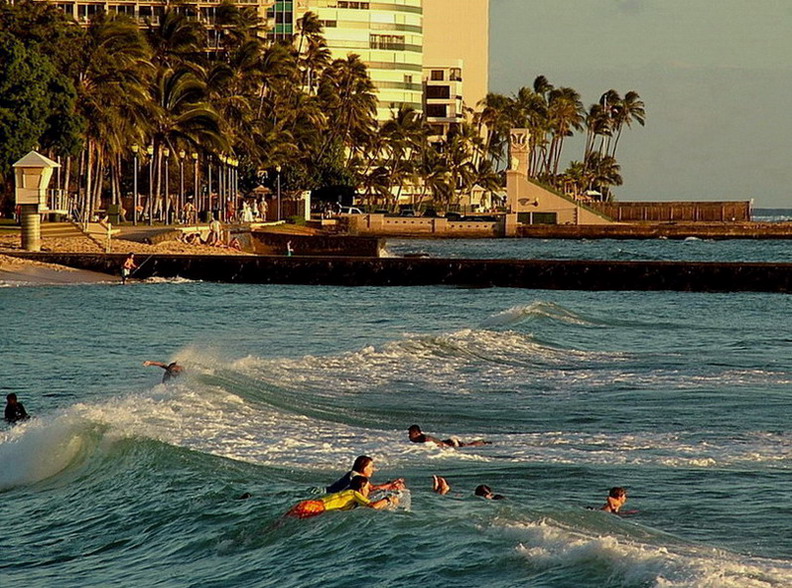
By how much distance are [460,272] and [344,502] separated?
36621 mm

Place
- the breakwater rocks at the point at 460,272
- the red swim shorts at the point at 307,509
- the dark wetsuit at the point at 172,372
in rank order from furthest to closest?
the breakwater rocks at the point at 460,272
the dark wetsuit at the point at 172,372
the red swim shorts at the point at 307,509

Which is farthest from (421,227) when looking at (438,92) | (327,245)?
(438,92)

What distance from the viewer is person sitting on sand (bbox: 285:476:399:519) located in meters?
13.3

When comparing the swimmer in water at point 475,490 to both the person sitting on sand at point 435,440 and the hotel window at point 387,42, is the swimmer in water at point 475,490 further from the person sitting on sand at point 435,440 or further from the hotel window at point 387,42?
the hotel window at point 387,42

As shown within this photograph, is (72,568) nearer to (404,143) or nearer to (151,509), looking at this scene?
(151,509)

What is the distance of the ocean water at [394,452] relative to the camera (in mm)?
12070

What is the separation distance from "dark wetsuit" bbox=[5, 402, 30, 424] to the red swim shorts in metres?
6.34

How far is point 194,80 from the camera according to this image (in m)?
79.1

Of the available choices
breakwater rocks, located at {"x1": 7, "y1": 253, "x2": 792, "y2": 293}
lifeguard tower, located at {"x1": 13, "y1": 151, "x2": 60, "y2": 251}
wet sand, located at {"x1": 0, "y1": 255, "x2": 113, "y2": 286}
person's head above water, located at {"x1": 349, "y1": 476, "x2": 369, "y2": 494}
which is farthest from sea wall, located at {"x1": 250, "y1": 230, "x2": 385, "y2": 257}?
person's head above water, located at {"x1": 349, "y1": 476, "x2": 369, "y2": 494}

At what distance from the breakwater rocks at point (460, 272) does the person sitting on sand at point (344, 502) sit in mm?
36160

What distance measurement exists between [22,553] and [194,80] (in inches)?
2673

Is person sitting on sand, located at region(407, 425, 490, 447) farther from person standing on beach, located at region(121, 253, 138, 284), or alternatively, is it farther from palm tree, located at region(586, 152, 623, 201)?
palm tree, located at region(586, 152, 623, 201)

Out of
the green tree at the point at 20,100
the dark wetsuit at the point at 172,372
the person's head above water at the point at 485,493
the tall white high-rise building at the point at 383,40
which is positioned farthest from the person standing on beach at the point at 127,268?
the tall white high-rise building at the point at 383,40

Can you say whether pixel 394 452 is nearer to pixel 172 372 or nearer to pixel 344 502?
pixel 344 502
